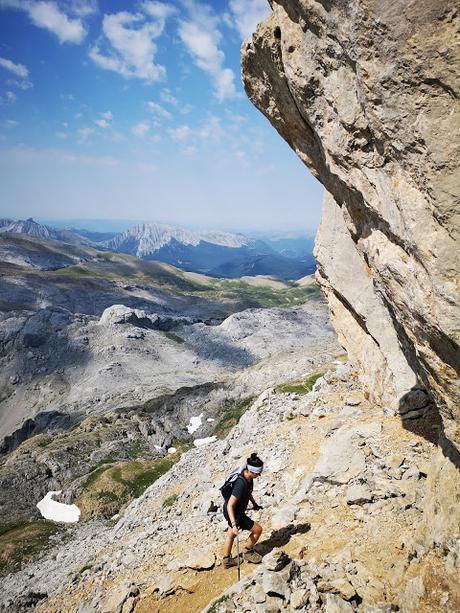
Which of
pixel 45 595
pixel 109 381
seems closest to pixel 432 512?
pixel 45 595

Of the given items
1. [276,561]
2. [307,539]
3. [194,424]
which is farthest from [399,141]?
[194,424]

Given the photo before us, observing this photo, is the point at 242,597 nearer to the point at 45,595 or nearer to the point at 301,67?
the point at 301,67

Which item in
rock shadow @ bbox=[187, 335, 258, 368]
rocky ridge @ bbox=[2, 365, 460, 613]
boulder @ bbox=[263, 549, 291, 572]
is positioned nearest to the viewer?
rocky ridge @ bbox=[2, 365, 460, 613]

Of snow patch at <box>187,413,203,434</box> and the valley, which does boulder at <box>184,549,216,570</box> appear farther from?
snow patch at <box>187,413,203,434</box>

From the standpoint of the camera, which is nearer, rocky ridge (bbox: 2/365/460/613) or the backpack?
rocky ridge (bbox: 2/365/460/613)

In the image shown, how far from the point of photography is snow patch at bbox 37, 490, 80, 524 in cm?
5218

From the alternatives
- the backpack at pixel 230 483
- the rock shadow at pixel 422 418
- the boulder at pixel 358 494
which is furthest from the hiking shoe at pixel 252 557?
the rock shadow at pixel 422 418

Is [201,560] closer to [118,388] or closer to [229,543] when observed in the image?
[229,543]

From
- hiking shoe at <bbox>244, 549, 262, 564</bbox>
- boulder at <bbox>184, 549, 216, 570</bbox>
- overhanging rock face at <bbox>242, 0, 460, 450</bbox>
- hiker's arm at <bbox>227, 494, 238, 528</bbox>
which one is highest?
overhanging rock face at <bbox>242, 0, 460, 450</bbox>

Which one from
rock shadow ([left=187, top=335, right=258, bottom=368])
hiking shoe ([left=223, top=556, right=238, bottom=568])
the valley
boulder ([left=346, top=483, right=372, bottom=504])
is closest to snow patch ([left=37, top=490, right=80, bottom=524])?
the valley

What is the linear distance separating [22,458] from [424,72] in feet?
258

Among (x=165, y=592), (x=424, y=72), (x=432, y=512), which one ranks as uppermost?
(x=424, y=72)

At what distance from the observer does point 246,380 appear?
9775 centimetres

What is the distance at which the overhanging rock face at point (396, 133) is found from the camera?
7.84 m
